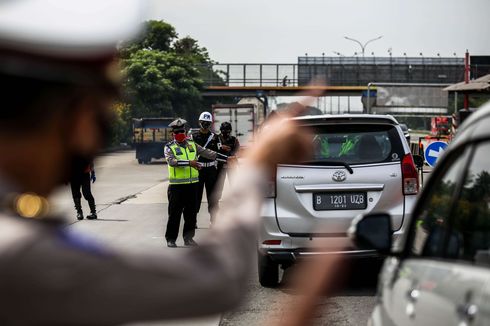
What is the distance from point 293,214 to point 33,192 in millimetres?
7653

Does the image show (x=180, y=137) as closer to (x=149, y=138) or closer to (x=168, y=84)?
(x=149, y=138)

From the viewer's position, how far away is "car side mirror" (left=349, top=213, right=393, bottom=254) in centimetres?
329

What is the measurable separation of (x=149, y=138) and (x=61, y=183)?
50.2 metres

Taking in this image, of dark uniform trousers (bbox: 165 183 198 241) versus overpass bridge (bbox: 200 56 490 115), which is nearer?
dark uniform trousers (bbox: 165 183 198 241)


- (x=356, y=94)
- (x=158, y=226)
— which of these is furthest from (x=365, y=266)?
(x=356, y=94)

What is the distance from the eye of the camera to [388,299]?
3289 mm

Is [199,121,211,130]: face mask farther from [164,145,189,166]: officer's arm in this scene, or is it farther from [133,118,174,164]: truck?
[133,118,174,164]: truck

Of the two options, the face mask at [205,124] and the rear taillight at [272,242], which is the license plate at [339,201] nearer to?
the rear taillight at [272,242]

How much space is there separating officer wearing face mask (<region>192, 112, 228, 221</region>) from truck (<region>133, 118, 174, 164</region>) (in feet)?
113

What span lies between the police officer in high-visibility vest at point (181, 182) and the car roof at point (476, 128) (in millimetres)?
10103

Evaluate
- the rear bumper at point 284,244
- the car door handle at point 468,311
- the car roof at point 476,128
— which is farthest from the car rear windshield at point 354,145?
the car door handle at point 468,311

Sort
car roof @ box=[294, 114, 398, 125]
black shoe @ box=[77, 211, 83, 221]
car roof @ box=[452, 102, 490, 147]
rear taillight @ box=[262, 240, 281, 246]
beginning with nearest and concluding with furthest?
car roof @ box=[452, 102, 490, 147] → rear taillight @ box=[262, 240, 281, 246] → car roof @ box=[294, 114, 398, 125] → black shoe @ box=[77, 211, 83, 221]

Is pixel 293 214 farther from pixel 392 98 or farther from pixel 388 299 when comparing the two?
pixel 392 98

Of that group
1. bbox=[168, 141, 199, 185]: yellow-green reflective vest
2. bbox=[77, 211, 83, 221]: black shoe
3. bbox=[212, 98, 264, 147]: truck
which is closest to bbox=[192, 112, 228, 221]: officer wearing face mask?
bbox=[168, 141, 199, 185]: yellow-green reflective vest
